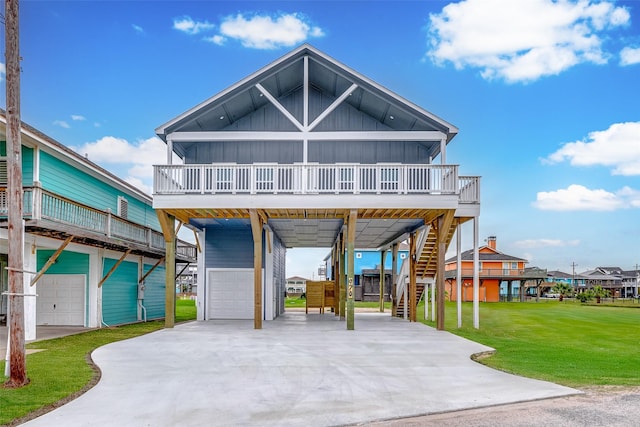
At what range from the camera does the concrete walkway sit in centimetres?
623

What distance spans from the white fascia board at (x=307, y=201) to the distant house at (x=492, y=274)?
32.4m

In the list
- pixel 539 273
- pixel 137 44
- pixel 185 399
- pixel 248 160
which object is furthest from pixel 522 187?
pixel 539 273

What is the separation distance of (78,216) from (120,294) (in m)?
6.26

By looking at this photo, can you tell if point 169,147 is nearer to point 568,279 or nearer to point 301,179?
point 301,179

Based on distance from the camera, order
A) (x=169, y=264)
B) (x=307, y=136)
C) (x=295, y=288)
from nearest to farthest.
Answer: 1. (x=169, y=264)
2. (x=307, y=136)
3. (x=295, y=288)

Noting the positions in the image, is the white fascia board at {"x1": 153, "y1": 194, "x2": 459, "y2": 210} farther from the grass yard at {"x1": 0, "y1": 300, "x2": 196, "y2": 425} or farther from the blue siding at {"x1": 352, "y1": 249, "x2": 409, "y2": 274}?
the blue siding at {"x1": 352, "y1": 249, "x2": 409, "y2": 274}

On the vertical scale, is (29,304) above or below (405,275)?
below

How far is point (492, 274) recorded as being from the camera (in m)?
48.0

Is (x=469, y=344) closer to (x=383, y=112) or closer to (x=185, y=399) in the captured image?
(x=185, y=399)

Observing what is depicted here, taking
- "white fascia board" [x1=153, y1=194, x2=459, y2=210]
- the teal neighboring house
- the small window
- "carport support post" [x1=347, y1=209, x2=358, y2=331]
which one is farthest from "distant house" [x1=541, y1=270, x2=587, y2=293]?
"carport support post" [x1=347, y1=209, x2=358, y2=331]

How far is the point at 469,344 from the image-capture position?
12648 millimetres

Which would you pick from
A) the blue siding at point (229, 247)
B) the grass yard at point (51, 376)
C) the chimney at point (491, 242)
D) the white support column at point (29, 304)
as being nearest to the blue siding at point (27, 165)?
the white support column at point (29, 304)

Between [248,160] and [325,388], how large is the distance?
12.7m

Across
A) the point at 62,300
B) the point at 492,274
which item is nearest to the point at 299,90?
the point at 62,300
